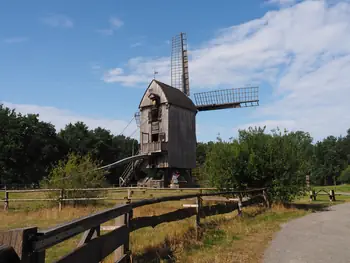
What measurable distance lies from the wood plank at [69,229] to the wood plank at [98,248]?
8.3 inches

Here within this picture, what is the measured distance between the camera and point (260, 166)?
1825 cm

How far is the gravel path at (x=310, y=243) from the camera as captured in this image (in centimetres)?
728

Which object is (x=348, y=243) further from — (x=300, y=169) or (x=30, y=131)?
(x=30, y=131)

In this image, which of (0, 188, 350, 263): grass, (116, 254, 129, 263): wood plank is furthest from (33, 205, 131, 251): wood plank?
(0, 188, 350, 263): grass


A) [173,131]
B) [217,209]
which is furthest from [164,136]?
[217,209]

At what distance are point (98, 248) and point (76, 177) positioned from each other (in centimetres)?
1745

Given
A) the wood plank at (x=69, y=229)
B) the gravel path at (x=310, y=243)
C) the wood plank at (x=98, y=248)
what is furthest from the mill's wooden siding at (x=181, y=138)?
the wood plank at (x=69, y=229)

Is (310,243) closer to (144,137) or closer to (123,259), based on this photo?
(123,259)

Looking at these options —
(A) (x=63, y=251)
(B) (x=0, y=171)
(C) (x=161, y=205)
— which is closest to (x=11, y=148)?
(B) (x=0, y=171)

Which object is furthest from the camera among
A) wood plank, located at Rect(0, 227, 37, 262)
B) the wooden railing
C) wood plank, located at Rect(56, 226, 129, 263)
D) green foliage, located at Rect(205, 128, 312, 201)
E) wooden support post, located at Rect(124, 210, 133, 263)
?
the wooden railing

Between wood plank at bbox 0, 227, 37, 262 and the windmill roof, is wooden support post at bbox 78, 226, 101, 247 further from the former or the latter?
the windmill roof

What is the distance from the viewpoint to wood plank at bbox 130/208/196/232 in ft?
22.1

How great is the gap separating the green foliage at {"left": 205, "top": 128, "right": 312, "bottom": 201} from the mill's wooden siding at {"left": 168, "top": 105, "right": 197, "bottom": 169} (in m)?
17.0

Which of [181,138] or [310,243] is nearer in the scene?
[310,243]
